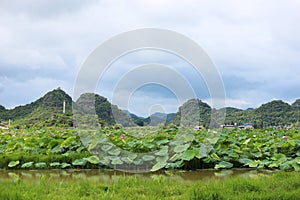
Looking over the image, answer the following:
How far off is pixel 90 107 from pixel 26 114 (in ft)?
70.4

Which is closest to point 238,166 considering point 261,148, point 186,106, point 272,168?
point 272,168

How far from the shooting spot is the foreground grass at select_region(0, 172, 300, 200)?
2.70 m

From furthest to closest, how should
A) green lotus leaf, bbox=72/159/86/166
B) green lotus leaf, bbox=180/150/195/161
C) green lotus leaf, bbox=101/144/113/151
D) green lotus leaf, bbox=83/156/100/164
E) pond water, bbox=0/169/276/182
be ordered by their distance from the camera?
green lotus leaf, bbox=101/144/113/151 < green lotus leaf, bbox=72/159/86/166 < green lotus leaf, bbox=83/156/100/164 < green lotus leaf, bbox=180/150/195/161 < pond water, bbox=0/169/276/182

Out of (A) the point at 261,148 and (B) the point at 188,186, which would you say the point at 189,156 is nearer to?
(B) the point at 188,186

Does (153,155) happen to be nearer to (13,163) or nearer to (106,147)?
(106,147)

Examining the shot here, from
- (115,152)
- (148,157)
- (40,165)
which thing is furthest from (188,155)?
(40,165)

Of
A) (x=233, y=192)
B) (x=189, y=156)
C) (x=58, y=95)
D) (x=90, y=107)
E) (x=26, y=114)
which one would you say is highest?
(x=58, y=95)

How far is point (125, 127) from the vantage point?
10.4 metres

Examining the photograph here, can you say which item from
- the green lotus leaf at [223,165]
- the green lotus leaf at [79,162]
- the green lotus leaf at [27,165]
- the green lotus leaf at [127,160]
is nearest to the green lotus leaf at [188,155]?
the green lotus leaf at [223,165]

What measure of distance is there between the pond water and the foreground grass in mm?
712

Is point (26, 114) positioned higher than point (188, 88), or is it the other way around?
point (26, 114)

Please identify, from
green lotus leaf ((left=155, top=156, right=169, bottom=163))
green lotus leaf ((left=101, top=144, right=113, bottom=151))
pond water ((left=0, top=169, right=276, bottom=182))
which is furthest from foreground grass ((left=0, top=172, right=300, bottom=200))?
green lotus leaf ((left=101, top=144, right=113, bottom=151))

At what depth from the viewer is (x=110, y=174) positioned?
13.7 feet

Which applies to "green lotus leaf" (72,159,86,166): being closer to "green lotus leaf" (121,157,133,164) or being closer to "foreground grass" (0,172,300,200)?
"green lotus leaf" (121,157,133,164)
